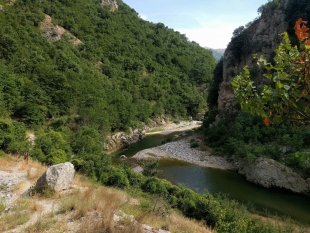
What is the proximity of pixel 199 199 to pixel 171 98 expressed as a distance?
181 ft

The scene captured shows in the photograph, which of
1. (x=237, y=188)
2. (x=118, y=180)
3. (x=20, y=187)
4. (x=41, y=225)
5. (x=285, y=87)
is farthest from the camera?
(x=237, y=188)

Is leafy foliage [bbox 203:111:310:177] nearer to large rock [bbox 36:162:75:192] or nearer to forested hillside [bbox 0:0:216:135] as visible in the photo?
forested hillside [bbox 0:0:216:135]

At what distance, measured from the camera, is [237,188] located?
2194 centimetres

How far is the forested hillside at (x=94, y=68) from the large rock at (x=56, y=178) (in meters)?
22.6

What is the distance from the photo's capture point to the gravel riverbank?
29031 mm

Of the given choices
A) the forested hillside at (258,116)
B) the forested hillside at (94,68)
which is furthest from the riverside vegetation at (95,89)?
the forested hillside at (258,116)

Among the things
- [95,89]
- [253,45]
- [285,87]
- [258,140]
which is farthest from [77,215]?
[253,45]

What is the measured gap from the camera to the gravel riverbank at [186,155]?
2903 cm

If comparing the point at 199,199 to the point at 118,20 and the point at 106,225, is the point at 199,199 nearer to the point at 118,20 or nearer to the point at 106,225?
the point at 106,225

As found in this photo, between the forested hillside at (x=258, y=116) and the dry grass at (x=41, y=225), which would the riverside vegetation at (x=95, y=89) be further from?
the forested hillside at (x=258, y=116)

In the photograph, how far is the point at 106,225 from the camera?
18.0ft

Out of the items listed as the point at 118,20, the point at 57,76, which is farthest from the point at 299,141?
the point at 118,20

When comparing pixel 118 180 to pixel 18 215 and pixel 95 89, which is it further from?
pixel 95 89

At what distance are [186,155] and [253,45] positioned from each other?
21.0 m
